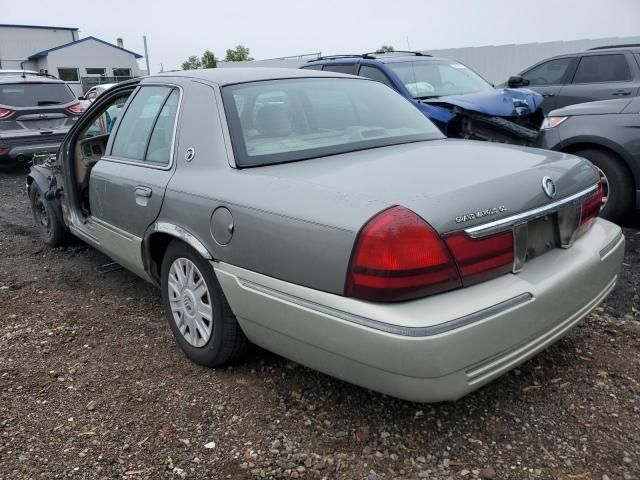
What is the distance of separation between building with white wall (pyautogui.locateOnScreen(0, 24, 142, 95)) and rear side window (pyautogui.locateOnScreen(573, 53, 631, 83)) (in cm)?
3382

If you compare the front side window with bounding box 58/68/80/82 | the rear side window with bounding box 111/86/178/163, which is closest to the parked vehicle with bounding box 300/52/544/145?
the rear side window with bounding box 111/86/178/163

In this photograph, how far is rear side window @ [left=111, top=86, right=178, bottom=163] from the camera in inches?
131

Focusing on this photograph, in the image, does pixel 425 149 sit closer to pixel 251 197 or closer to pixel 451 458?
pixel 251 197

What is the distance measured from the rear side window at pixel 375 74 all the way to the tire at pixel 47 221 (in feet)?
13.4

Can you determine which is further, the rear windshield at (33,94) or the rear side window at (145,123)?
the rear windshield at (33,94)

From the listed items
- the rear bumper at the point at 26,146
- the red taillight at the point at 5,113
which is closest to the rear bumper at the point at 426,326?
the rear bumper at the point at 26,146

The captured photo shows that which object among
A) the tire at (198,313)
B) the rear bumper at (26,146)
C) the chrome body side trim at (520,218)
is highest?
the rear bumper at (26,146)

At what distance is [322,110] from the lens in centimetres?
327

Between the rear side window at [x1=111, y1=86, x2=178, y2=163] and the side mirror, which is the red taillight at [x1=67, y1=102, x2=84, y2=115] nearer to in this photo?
the rear side window at [x1=111, y1=86, x2=178, y2=163]

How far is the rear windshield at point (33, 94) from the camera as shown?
9.47 m

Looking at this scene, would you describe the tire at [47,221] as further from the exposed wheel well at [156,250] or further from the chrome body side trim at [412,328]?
the chrome body side trim at [412,328]

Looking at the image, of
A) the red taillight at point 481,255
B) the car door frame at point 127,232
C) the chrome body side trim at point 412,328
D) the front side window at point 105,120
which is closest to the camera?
the chrome body side trim at point 412,328

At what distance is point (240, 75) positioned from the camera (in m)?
3.31

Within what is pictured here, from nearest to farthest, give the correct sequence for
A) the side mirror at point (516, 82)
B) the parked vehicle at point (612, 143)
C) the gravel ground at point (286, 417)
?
the gravel ground at point (286, 417)
the parked vehicle at point (612, 143)
the side mirror at point (516, 82)
